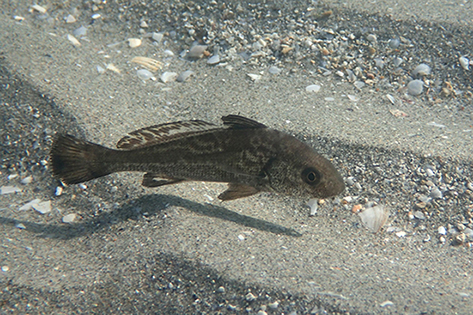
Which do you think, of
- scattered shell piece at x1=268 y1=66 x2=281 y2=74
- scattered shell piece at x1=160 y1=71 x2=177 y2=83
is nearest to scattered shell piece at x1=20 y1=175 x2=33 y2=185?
scattered shell piece at x1=160 y1=71 x2=177 y2=83

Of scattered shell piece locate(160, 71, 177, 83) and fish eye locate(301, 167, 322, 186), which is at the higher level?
fish eye locate(301, 167, 322, 186)

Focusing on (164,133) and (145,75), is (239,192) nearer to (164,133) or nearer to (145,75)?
(164,133)

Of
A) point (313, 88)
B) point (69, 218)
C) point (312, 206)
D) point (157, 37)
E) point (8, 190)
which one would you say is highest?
point (313, 88)

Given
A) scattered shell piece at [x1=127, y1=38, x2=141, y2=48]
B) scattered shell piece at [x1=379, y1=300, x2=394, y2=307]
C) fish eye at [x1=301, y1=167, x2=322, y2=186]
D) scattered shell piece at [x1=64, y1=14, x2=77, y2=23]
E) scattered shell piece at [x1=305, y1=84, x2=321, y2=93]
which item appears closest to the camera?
scattered shell piece at [x1=379, y1=300, x2=394, y2=307]

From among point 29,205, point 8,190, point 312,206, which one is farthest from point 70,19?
point 312,206

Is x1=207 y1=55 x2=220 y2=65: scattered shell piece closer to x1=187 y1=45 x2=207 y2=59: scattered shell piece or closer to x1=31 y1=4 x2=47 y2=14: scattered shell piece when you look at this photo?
x1=187 y1=45 x2=207 y2=59: scattered shell piece

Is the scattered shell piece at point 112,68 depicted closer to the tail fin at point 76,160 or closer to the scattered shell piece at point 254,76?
the scattered shell piece at point 254,76
